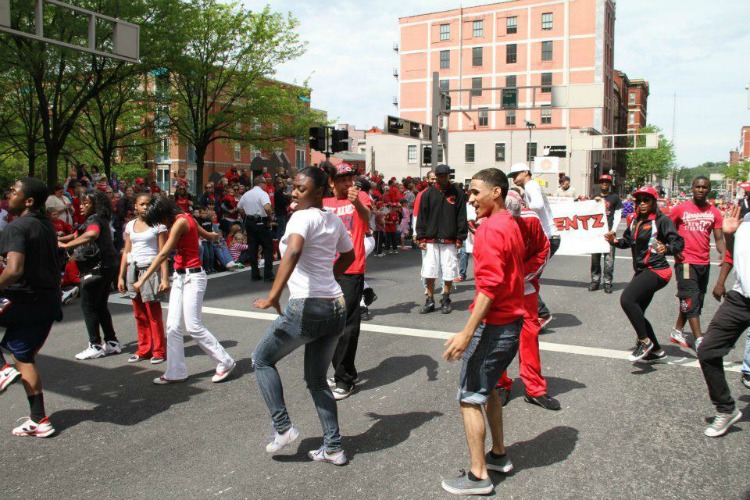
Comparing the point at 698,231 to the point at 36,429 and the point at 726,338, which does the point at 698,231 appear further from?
the point at 36,429

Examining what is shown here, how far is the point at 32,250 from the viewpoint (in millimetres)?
4418

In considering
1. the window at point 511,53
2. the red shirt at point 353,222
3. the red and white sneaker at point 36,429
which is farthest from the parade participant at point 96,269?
the window at point 511,53

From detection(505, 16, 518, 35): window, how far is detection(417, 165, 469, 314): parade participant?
199 ft

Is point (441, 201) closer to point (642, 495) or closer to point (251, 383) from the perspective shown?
point (251, 383)

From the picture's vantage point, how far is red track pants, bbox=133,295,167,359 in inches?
248

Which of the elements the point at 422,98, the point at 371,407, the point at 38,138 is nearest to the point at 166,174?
the point at 422,98

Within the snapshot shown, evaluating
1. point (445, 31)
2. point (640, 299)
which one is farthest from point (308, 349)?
point (445, 31)

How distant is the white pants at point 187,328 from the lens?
5.59 m

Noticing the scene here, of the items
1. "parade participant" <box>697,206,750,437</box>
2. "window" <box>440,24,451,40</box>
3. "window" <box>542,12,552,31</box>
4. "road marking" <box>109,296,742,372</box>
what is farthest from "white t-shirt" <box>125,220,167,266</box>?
"window" <box>440,24,451,40</box>

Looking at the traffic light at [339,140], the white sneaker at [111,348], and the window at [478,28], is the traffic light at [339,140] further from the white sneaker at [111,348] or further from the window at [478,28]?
the window at [478,28]

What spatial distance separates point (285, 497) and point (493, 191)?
2.10 m

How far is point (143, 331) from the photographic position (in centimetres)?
647

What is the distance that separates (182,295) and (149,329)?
108 cm

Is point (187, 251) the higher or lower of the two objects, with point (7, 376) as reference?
higher
